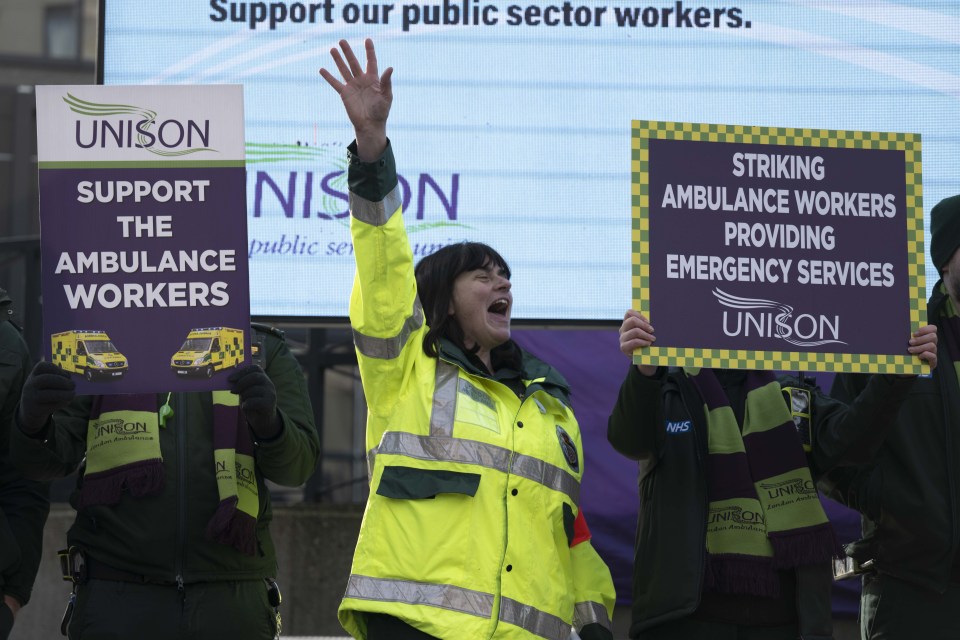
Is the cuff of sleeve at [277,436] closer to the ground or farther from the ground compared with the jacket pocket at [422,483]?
farther from the ground

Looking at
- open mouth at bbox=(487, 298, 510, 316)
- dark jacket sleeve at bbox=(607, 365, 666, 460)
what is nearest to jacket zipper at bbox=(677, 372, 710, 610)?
dark jacket sleeve at bbox=(607, 365, 666, 460)

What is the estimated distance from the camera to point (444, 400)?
3789 millimetres

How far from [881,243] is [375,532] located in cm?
176

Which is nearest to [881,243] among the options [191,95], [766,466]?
[766,466]

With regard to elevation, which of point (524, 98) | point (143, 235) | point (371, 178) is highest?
point (524, 98)

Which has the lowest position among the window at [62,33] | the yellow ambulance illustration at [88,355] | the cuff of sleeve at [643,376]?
the cuff of sleeve at [643,376]

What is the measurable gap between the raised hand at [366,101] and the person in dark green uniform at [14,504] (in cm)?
131

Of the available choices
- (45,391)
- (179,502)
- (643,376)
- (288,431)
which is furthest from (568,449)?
(45,391)

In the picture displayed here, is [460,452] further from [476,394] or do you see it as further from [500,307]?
[500,307]

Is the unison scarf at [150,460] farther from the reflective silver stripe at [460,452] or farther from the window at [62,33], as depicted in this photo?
the window at [62,33]

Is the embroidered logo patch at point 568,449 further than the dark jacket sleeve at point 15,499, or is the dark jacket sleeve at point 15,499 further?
the dark jacket sleeve at point 15,499

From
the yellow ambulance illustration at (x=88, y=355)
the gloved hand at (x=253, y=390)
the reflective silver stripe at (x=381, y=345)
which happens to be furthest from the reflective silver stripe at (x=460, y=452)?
the yellow ambulance illustration at (x=88, y=355)

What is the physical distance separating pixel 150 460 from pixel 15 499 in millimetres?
493

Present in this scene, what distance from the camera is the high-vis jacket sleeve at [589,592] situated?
3.83m
